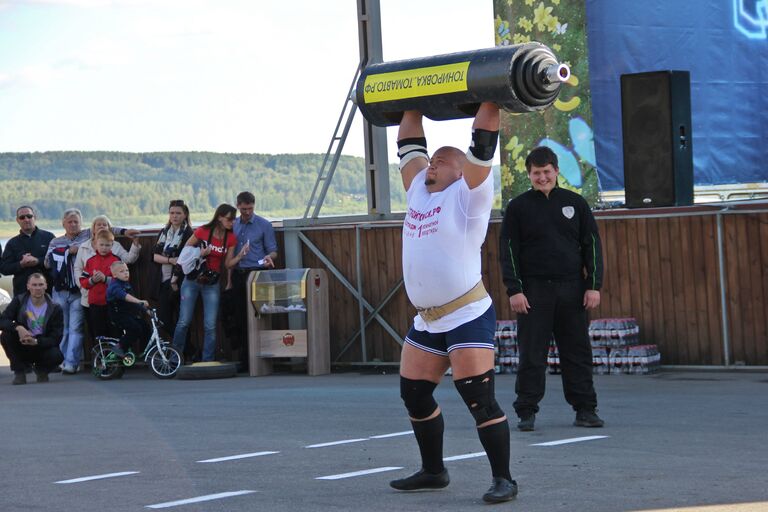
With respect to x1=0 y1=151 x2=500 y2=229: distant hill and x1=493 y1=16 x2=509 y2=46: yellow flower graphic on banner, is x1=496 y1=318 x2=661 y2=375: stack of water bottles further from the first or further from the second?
x1=0 y1=151 x2=500 y2=229: distant hill

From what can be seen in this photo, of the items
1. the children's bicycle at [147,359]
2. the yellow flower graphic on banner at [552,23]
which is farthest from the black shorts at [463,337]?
the yellow flower graphic on banner at [552,23]

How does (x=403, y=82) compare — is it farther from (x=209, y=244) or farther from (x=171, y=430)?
(x=209, y=244)

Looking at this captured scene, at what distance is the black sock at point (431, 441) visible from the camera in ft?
26.7

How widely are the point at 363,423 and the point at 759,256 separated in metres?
5.13

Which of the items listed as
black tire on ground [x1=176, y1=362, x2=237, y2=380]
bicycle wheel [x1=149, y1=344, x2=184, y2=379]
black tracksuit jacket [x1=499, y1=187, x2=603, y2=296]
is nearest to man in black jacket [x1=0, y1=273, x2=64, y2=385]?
bicycle wheel [x1=149, y1=344, x2=184, y2=379]

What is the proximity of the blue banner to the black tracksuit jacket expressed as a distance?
356 inches

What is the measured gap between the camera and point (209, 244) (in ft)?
55.4

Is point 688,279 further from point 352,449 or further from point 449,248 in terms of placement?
point 449,248

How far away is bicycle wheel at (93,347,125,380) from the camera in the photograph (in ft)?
55.8

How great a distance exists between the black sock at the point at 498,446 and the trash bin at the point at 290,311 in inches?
357

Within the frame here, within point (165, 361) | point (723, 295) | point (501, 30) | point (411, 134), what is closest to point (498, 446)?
point (411, 134)

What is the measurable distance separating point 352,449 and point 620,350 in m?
5.52

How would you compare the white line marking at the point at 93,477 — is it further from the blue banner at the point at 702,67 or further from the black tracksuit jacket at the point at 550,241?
the blue banner at the point at 702,67

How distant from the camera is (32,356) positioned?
17.0 meters
